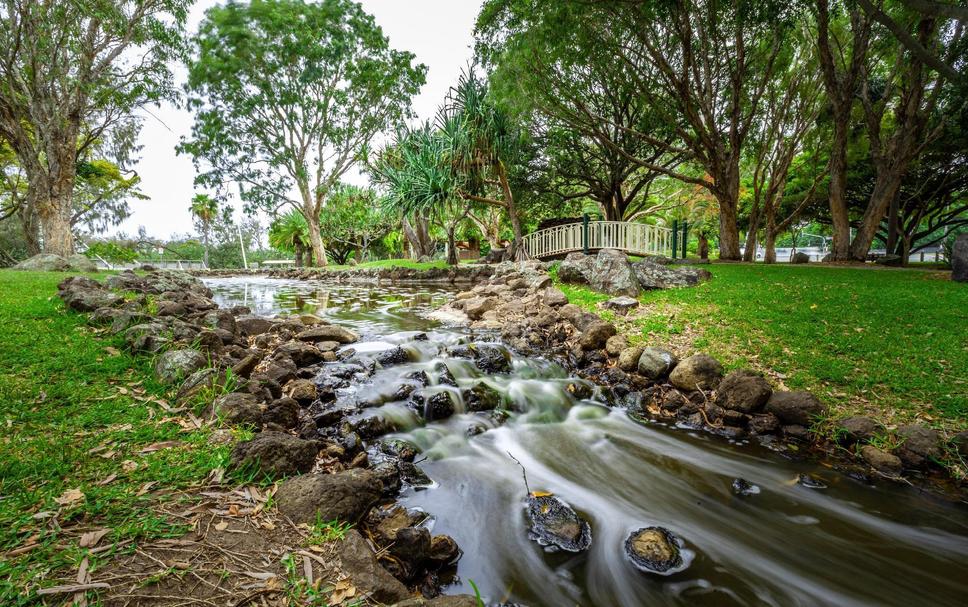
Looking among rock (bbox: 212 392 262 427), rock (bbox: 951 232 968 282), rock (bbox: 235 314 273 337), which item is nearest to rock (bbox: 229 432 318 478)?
rock (bbox: 212 392 262 427)

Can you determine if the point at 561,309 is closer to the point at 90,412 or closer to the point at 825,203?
the point at 90,412

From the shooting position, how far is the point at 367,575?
70.6 inches

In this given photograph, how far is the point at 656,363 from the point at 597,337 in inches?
45.2

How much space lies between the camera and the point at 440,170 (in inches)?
714

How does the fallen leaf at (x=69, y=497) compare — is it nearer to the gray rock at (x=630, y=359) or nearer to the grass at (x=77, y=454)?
the grass at (x=77, y=454)

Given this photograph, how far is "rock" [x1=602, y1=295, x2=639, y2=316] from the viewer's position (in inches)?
291

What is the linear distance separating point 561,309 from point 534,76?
883 centimetres

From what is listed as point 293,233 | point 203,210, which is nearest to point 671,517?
point 293,233

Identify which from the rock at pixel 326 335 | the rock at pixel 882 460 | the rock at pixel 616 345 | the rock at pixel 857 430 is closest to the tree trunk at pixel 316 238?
the rock at pixel 326 335

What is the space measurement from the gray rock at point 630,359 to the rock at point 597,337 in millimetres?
627

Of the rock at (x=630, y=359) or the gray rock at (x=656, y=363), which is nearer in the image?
the gray rock at (x=656, y=363)

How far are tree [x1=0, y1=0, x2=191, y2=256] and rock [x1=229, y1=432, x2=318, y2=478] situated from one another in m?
15.4

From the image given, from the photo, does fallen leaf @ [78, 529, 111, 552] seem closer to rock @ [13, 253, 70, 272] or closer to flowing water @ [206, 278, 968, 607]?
flowing water @ [206, 278, 968, 607]

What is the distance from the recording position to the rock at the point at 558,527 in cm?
260
